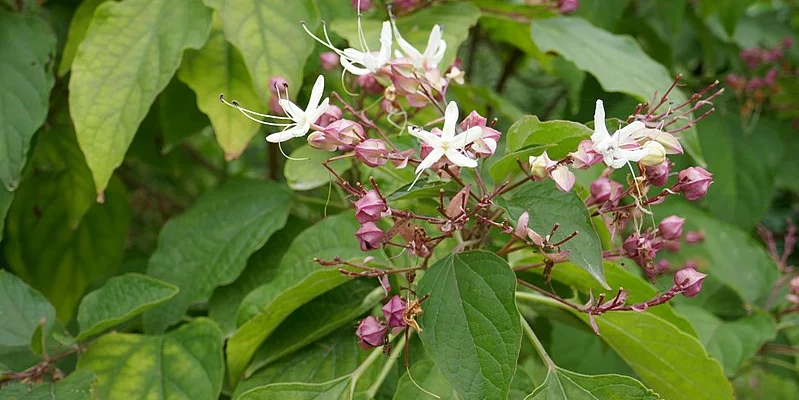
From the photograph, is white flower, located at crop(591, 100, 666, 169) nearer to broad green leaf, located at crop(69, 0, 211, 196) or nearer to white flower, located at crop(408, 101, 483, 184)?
white flower, located at crop(408, 101, 483, 184)

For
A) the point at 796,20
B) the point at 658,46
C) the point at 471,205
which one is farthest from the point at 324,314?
the point at 796,20

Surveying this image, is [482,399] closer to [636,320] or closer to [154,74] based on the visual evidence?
[636,320]

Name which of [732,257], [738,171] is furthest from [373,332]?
[738,171]

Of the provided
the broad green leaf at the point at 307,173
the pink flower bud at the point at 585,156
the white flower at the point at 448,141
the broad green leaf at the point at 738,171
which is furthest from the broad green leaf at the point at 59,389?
the broad green leaf at the point at 738,171

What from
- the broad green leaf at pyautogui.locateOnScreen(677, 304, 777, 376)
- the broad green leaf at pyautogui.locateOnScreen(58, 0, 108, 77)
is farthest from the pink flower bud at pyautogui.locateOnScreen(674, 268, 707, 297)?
the broad green leaf at pyautogui.locateOnScreen(58, 0, 108, 77)

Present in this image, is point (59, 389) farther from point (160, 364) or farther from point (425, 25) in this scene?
point (425, 25)

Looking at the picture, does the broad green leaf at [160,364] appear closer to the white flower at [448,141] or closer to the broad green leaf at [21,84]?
the broad green leaf at [21,84]
